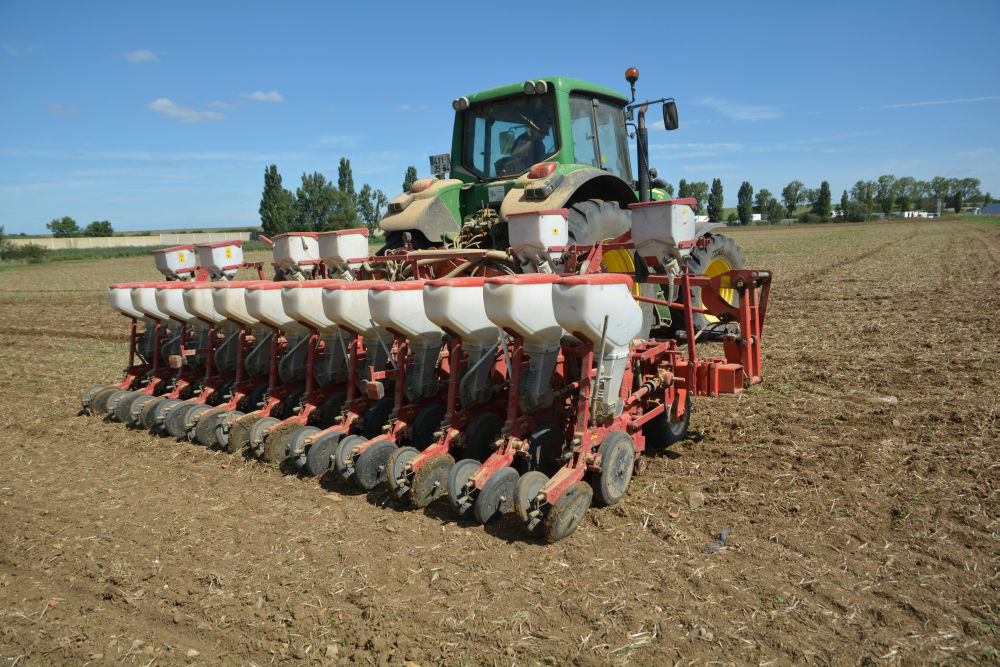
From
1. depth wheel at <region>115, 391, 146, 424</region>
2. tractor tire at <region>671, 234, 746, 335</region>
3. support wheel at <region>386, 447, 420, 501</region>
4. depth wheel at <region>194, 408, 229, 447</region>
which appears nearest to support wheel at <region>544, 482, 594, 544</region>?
support wheel at <region>386, 447, 420, 501</region>

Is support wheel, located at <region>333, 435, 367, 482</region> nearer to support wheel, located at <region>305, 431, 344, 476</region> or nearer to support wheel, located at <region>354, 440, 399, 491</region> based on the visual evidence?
support wheel, located at <region>354, 440, 399, 491</region>

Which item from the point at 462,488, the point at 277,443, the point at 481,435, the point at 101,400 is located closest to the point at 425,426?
the point at 481,435

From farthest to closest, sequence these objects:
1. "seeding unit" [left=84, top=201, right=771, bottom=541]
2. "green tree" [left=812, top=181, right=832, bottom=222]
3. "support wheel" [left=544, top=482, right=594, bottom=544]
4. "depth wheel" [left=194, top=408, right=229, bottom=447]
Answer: "green tree" [left=812, top=181, right=832, bottom=222]
"depth wheel" [left=194, top=408, right=229, bottom=447]
"seeding unit" [left=84, top=201, right=771, bottom=541]
"support wheel" [left=544, top=482, right=594, bottom=544]

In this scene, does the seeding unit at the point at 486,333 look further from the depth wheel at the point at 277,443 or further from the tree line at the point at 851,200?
the tree line at the point at 851,200

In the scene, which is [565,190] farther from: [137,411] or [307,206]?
[307,206]

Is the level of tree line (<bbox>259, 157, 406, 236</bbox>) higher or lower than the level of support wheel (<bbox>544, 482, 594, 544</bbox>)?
higher

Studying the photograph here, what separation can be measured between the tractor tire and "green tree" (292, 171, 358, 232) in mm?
48088

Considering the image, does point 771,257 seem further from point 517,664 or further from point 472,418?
point 517,664

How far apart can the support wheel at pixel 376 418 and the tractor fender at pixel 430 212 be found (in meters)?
1.99

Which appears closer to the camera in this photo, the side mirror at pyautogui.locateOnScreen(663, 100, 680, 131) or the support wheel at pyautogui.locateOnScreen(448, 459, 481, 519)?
the support wheel at pyautogui.locateOnScreen(448, 459, 481, 519)

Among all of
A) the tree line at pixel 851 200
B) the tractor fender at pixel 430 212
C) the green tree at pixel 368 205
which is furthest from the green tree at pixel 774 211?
the tractor fender at pixel 430 212

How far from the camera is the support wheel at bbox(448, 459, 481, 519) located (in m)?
3.74

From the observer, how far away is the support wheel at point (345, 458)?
4.42 m

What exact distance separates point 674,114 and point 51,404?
23.7ft
